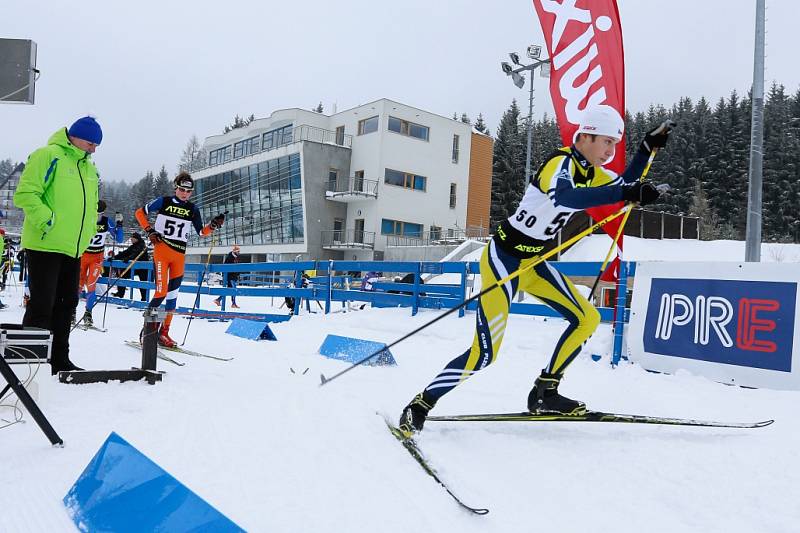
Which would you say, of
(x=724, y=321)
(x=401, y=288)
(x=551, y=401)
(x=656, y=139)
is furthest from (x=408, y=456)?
(x=401, y=288)

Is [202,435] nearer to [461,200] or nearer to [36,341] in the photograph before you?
[36,341]

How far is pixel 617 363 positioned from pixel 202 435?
13.7 ft

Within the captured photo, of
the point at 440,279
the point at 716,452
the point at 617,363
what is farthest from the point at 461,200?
the point at 716,452

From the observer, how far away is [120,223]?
1075cm

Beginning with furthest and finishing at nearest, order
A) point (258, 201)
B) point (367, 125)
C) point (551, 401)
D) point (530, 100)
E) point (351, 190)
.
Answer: point (258, 201) → point (367, 125) → point (351, 190) → point (530, 100) → point (551, 401)

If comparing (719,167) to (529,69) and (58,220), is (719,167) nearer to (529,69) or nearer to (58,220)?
(529,69)

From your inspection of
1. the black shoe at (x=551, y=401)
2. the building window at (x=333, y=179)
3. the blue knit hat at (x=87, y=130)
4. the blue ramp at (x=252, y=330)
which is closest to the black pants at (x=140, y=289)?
the blue ramp at (x=252, y=330)

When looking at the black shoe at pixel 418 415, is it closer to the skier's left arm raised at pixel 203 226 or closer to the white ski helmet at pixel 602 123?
the white ski helmet at pixel 602 123

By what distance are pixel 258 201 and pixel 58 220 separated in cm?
4061

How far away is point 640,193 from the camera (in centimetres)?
288

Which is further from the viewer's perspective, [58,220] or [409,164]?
[409,164]

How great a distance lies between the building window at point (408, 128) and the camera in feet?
122

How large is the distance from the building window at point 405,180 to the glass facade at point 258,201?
631 centimetres

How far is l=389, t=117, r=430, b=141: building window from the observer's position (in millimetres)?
37312
